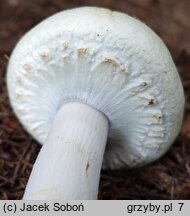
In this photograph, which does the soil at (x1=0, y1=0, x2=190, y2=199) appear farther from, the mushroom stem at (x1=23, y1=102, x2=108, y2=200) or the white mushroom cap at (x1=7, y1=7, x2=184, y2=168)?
the mushroom stem at (x1=23, y1=102, x2=108, y2=200)

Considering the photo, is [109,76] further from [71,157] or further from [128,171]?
[128,171]

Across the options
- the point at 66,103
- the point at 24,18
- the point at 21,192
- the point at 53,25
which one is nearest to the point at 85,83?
the point at 66,103

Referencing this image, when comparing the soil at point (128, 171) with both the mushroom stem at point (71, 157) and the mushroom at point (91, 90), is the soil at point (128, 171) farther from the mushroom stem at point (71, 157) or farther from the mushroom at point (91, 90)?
the mushroom stem at point (71, 157)

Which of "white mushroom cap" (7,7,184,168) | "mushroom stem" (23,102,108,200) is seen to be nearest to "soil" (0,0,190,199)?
"white mushroom cap" (7,7,184,168)

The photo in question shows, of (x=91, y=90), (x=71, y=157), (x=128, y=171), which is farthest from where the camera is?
(x=128, y=171)

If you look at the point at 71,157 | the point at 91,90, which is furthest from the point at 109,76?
the point at 71,157

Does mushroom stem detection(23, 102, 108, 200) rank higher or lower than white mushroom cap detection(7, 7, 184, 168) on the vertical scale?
lower

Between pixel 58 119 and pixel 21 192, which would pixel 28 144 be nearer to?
pixel 21 192
